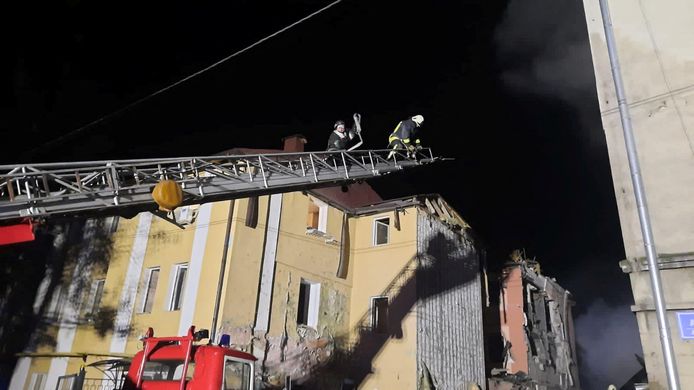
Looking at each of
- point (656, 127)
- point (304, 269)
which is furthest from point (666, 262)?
point (304, 269)

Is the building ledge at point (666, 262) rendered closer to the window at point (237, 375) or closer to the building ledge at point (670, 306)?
the building ledge at point (670, 306)

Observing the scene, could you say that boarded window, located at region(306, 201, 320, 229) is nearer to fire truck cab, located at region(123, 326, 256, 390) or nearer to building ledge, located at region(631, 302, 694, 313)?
fire truck cab, located at region(123, 326, 256, 390)

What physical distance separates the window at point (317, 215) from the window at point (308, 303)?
7.88 ft

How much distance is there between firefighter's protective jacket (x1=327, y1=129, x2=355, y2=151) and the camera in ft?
38.2

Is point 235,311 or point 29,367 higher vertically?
point 235,311

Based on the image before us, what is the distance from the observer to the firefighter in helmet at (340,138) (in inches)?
459

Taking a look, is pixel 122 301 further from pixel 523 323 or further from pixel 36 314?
pixel 523 323

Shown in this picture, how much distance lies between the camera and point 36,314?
737 inches

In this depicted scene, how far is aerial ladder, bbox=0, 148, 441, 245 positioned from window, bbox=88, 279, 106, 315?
10.1 meters

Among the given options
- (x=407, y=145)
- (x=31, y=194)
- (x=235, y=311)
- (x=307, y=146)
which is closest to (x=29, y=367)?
(x=235, y=311)

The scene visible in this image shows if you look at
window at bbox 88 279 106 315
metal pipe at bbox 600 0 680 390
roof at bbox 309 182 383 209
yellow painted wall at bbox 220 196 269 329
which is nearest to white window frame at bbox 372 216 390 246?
roof at bbox 309 182 383 209

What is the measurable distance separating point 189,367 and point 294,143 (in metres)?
13.7

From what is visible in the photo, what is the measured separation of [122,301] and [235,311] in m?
4.75

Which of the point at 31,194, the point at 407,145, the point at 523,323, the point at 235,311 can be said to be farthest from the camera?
the point at 523,323
